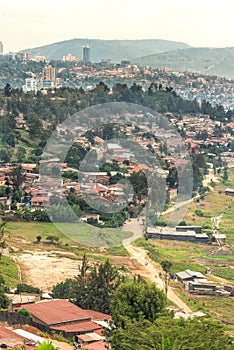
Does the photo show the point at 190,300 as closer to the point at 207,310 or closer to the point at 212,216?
the point at 207,310

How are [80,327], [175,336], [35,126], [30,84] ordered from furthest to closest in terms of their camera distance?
[30,84] < [35,126] < [80,327] < [175,336]

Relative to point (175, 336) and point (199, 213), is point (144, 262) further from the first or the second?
point (175, 336)

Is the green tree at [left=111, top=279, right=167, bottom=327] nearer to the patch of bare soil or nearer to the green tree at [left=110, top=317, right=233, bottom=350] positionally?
the green tree at [left=110, top=317, right=233, bottom=350]

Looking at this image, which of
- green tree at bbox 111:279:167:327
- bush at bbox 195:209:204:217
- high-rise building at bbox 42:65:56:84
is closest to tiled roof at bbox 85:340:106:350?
green tree at bbox 111:279:167:327

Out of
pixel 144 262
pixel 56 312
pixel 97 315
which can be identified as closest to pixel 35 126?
pixel 144 262

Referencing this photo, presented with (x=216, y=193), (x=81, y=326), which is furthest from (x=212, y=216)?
(x=81, y=326)
